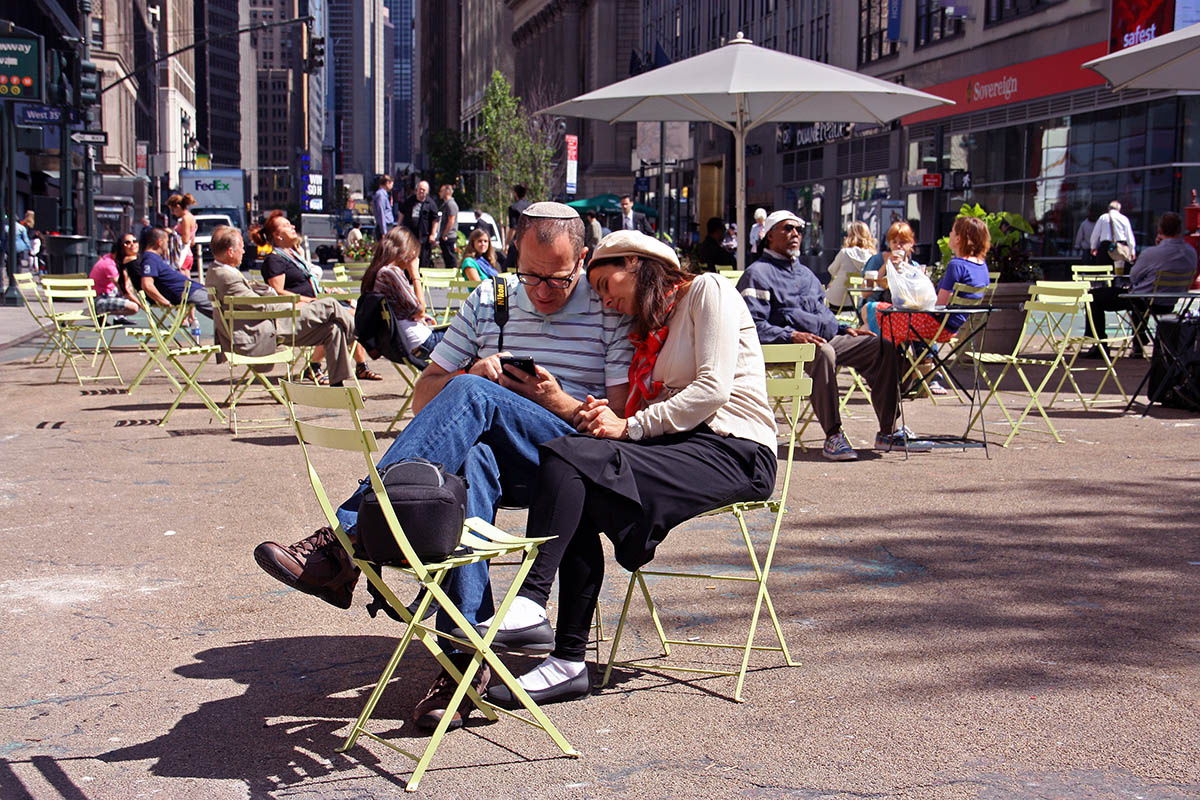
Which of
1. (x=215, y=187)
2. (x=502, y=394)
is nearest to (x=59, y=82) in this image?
(x=502, y=394)

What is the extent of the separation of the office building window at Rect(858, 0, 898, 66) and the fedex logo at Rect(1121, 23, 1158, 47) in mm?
13207

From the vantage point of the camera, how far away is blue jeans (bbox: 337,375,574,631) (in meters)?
3.81

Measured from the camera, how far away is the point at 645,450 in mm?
4035

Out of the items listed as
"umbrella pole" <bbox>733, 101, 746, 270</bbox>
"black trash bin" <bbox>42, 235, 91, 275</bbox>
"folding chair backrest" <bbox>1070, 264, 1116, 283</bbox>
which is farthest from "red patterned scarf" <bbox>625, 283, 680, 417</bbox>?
"black trash bin" <bbox>42, 235, 91, 275</bbox>

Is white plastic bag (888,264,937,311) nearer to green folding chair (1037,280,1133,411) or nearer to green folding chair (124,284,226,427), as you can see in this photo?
green folding chair (1037,280,1133,411)

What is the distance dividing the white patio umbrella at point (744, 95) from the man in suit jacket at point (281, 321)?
2690 mm

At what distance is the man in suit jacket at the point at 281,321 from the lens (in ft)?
33.1

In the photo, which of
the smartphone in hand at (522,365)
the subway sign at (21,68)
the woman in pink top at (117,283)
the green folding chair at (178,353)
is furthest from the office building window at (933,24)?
the smartphone in hand at (522,365)

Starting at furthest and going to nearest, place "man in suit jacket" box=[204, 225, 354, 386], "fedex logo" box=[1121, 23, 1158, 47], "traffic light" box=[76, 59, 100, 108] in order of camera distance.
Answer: "traffic light" box=[76, 59, 100, 108]
"fedex logo" box=[1121, 23, 1158, 47]
"man in suit jacket" box=[204, 225, 354, 386]

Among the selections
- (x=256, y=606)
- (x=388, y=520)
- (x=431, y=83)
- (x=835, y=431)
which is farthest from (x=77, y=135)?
(x=431, y=83)

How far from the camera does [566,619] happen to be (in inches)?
156

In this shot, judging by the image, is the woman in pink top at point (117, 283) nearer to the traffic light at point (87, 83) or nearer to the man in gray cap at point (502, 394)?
the man in gray cap at point (502, 394)

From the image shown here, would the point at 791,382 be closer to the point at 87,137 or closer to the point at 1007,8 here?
the point at 1007,8

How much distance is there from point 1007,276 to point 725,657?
1225 cm
